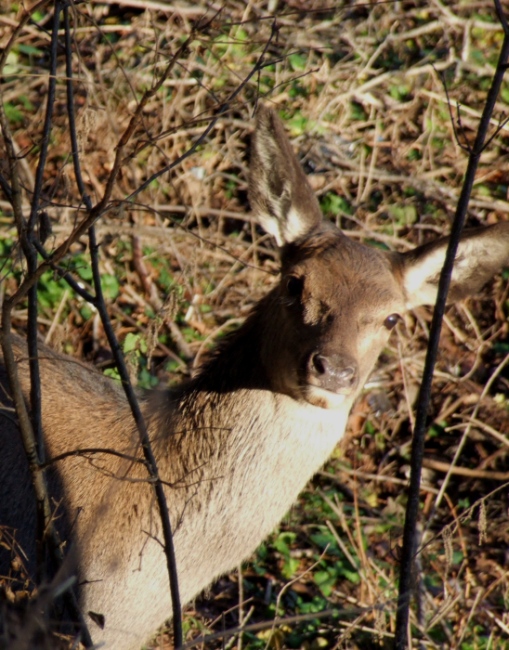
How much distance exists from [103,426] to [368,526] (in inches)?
102

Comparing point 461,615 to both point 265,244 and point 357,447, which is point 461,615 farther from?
point 265,244

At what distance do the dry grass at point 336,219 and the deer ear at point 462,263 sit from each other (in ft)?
5.50

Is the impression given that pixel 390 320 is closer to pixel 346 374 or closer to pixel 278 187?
pixel 346 374

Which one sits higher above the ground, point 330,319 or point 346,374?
point 330,319

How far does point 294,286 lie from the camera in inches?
162

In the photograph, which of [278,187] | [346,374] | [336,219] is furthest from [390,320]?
[336,219]

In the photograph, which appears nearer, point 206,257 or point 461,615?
point 461,615

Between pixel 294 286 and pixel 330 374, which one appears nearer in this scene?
pixel 330 374

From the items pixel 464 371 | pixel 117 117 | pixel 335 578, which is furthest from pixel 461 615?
pixel 117 117

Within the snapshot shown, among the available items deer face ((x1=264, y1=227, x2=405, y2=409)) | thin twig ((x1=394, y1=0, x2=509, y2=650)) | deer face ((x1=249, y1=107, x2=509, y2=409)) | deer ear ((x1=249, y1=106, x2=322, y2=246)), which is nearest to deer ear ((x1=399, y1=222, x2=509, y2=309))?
deer face ((x1=249, y1=107, x2=509, y2=409))

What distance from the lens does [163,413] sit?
4.27 meters

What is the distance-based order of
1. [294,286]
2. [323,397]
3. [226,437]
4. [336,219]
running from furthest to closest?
[336,219], [294,286], [226,437], [323,397]

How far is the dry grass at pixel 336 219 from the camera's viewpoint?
5812 mm

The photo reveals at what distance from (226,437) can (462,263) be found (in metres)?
1.70
